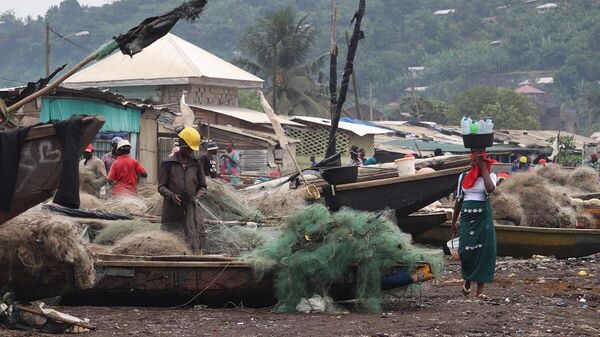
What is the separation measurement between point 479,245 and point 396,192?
11.3 feet

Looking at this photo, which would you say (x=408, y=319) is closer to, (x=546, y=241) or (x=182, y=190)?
(x=182, y=190)

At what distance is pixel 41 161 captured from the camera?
27.1 ft

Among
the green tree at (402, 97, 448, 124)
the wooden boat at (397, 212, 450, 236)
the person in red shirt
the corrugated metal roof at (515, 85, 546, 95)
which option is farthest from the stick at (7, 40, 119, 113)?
the corrugated metal roof at (515, 85, 546, 95)

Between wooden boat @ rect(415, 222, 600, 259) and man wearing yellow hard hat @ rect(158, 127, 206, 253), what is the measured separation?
5354mm

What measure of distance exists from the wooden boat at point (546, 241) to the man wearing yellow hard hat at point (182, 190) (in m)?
5.35

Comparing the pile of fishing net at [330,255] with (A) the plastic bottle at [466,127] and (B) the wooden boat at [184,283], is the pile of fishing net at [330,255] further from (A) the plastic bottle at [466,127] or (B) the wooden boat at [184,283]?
(A) the plastic bottle at [466,127]

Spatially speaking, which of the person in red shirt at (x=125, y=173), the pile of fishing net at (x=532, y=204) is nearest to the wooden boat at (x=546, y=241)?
the pile of fishing net at (x=532, y=204)

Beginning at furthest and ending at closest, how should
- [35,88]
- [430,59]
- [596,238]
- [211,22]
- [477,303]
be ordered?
[211,22] < [430,59] < [596,238] < [477,303] < [35,88]

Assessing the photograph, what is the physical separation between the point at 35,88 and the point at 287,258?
2588 millimetres

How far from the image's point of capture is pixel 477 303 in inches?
447

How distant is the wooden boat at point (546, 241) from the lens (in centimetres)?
1593

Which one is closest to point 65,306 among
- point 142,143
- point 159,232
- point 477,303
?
point 159,232

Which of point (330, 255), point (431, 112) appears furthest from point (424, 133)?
point (330, 255)

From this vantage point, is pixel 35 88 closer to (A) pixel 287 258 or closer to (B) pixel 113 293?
(B) pixel 113 293
